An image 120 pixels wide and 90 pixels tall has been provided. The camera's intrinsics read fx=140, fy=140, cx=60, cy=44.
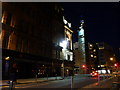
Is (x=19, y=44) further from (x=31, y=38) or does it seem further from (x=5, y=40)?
(x=31, y=38)

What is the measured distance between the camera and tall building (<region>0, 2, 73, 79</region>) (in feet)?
82.6

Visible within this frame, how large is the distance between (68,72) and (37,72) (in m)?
15.6

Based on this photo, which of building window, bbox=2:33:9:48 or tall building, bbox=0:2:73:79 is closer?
building window, bbox=2:33:9:48

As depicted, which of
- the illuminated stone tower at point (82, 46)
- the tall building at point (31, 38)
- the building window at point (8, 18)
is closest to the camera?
the tall building at point (31, 38)

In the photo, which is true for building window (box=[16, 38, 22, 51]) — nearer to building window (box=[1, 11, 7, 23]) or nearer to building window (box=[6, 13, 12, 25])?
building window (box=[6, 13, 12, 25])

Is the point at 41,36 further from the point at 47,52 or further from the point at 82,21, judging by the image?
the point at 82,21

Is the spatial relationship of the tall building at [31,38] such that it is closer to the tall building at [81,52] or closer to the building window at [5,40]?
the building window at [5,40]

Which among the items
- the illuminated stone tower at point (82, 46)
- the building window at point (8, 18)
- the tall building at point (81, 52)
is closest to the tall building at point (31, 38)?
the building window at point (8, 18)

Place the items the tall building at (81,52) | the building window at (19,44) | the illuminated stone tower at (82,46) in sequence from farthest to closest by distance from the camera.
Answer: the illuminated stone tower at (82,46)
the tall building at (81,52)
the building window at (19,44)

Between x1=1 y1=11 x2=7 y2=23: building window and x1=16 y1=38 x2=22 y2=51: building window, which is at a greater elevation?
x1=1 y1=11 x2=7 y2=23: building window

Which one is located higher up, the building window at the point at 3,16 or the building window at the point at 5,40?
the building window at the point at 3,16

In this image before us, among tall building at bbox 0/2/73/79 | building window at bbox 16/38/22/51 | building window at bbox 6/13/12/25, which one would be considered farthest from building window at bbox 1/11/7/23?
building window at bbox 16/38/22/51

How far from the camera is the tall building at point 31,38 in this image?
25.2 m

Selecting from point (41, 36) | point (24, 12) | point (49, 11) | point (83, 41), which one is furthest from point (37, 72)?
point (83, 41)
